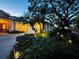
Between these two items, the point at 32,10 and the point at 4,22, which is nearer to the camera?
the point at 32,10

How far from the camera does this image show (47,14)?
46.0 feet

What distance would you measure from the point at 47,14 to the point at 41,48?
7596mm

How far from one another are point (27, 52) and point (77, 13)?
321 inches

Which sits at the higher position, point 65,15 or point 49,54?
point 65,15

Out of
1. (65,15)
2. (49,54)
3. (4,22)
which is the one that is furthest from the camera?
(4,22)

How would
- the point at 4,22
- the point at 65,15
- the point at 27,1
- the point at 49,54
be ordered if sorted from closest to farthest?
the point at 49,54 → the point at 65,15 → the point at 27,1 → the point at 4,22

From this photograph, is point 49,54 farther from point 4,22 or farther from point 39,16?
point 4,22

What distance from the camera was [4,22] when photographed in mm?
35875

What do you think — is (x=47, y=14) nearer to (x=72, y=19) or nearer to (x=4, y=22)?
(x=72, y=19)

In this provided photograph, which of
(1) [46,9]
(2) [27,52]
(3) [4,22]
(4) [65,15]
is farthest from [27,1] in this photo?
(3) [4,22]

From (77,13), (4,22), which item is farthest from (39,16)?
(4,22)

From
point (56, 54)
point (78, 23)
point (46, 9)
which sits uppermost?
point (46, 9)

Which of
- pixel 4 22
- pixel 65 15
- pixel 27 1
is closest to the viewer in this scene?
pixel 65 15

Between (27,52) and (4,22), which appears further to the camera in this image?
(4,22)
